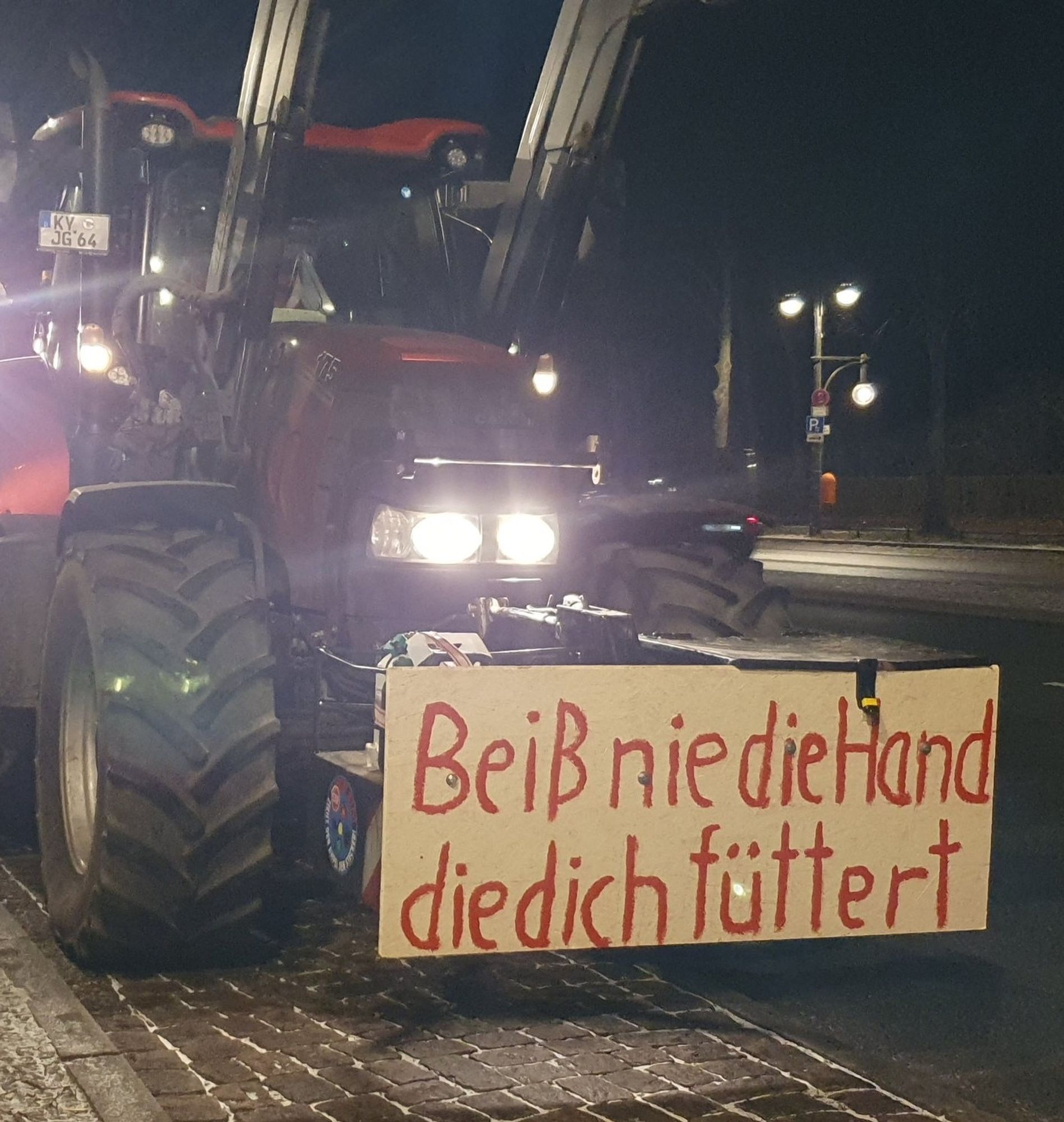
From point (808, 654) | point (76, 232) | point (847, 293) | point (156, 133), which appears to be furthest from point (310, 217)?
point (847, 293)

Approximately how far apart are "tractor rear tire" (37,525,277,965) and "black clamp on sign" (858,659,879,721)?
1.71 metres

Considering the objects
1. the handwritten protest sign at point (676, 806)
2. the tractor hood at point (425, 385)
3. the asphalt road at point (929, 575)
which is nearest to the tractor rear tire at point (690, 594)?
the tractor hood at point (425, 385)

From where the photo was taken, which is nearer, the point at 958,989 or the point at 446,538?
the point at 958,989

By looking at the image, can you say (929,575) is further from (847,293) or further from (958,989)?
(958,989)

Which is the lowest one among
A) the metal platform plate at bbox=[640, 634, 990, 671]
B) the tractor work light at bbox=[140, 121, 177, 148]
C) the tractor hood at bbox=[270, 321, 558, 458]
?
the metal platform plate at bbox=[640, 634, 990, 671]

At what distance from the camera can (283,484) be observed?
6070 mm

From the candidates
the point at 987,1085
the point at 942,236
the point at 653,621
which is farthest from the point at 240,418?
the point at 942,236

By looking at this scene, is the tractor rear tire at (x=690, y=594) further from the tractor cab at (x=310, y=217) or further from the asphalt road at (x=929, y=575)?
the asphalt road at (x=929, y=575)

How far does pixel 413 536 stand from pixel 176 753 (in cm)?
118

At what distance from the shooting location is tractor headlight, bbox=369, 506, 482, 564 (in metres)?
5.70

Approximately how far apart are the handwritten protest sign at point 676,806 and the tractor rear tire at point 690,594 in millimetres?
1503

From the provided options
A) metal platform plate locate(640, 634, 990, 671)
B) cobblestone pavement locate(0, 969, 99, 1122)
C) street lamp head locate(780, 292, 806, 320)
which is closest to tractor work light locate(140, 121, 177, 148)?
metal platform plate locate(640, 634, 990, 671)

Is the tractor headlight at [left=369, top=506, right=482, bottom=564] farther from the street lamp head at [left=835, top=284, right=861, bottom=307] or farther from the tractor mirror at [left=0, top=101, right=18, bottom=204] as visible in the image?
the street lamp head at [left=835, top=284, right=861, bottom=307]

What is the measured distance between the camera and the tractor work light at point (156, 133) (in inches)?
246
